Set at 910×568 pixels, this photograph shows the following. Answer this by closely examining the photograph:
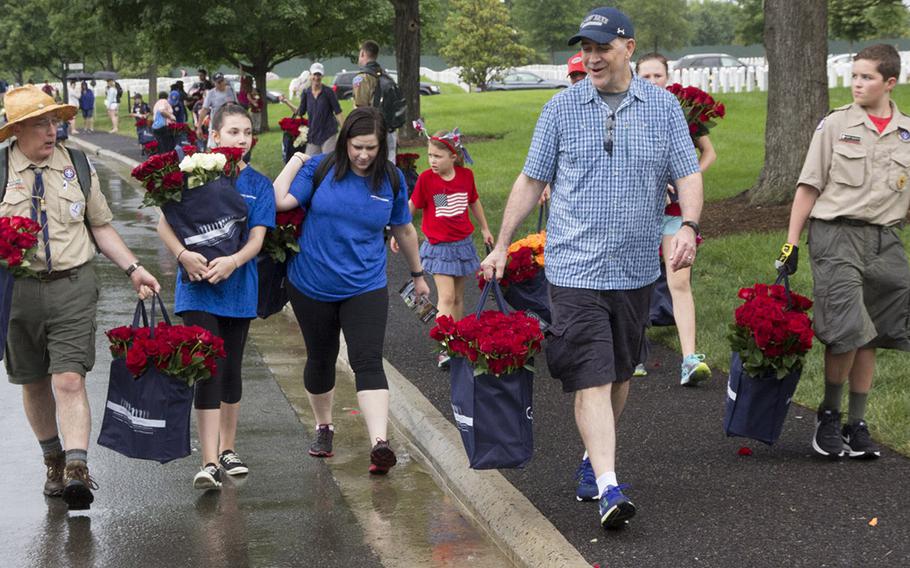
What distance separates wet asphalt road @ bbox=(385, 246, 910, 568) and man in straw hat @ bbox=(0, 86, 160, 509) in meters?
2.05

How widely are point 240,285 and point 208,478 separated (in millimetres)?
954

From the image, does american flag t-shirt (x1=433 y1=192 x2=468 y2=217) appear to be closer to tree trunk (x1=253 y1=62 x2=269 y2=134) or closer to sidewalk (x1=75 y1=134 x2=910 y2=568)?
sidewalk (x1=75 y1=134 x2=910 y2=568)

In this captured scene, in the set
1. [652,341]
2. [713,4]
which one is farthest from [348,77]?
[713,4]

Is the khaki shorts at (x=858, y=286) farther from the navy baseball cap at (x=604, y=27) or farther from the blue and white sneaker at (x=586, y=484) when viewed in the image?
the navy baseball cap at (x=604, y=27)

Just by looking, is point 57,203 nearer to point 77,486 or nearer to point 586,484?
point 77,486

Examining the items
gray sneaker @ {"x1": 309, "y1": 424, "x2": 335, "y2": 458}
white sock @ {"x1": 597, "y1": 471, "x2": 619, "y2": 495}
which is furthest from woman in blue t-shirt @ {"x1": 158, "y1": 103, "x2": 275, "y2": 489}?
white sock @ {"x1": 597, "y1": 471, "x2": 619, "y2": 495}

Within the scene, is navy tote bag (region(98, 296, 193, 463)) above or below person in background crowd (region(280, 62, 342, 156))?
below

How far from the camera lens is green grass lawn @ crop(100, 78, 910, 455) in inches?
312

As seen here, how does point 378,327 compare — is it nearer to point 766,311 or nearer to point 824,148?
point 766,311

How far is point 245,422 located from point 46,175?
91.5 inches

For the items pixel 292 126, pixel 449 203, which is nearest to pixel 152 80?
pixel 292 126

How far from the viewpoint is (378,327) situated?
269 inches

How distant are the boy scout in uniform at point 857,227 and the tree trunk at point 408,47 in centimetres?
1977

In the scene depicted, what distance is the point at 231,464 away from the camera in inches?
269
